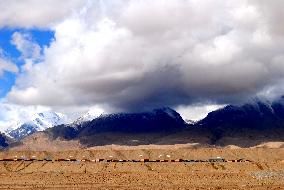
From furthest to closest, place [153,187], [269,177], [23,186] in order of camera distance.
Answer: [269,177] → [23,186] → [153,187]

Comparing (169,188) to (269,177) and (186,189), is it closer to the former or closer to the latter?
(186,189)

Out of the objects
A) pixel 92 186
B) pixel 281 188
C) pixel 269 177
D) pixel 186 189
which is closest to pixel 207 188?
pixel 186 189

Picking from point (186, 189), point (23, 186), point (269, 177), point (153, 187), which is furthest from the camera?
point (269, 177)

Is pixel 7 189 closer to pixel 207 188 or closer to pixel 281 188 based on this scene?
pixel 207 188

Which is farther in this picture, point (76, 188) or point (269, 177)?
point (269, 177)

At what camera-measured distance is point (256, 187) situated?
11181 cm

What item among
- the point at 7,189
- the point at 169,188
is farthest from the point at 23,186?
the point at 169,188

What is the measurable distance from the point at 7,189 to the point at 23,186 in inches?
322

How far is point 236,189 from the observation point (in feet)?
352

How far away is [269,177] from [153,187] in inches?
1955

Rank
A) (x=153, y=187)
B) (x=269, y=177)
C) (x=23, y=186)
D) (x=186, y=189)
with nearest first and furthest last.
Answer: (x=186, y=189)
(x=153, y=187)
(x=23, y=186)
(x=269, y=177)

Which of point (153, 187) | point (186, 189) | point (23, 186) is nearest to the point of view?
point (186, 189)

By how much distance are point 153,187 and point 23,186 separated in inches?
1301

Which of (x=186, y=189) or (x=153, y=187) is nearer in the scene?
(x=186, y=189)
